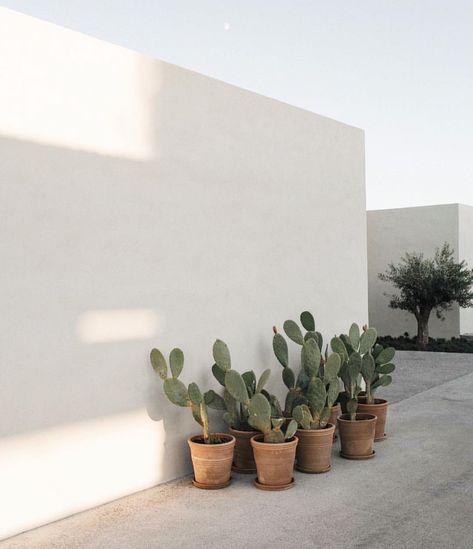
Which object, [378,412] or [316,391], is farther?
[378,412]

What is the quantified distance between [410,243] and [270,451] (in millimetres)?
10163

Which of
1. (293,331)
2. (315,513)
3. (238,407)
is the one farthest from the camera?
(293,331)

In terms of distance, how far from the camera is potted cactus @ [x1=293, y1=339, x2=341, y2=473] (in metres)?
4.46

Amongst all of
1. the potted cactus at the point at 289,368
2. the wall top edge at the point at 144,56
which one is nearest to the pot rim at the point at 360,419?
the potted cactus at the point at 289,368

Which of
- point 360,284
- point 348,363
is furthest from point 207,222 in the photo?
point 360,284

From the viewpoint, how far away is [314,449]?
4477 mm

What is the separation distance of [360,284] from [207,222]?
2011 millimetres

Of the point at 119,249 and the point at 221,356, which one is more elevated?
the point at 119,249

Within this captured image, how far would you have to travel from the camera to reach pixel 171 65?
4.48 meters

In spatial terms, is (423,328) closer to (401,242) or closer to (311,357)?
(401,242)

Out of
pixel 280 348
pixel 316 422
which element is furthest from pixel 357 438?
pixel 280 348

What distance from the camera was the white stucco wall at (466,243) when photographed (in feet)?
44.2

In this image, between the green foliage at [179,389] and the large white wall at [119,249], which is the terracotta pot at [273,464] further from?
the large white wall at [119,249]

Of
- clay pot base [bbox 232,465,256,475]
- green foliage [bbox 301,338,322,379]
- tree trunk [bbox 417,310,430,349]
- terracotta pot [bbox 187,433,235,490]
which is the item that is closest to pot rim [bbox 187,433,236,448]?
terracotta pot [bbox 187,433,235,490]
